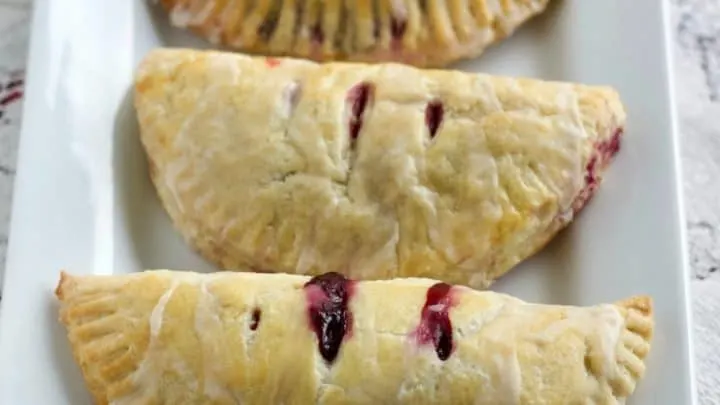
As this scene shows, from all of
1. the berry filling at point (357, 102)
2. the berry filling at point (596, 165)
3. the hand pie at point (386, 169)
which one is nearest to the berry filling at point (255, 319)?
the hand pie at point (386, 169)

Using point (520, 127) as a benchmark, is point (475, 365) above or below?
below

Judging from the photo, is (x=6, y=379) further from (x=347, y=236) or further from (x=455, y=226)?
(x=455, y=226)

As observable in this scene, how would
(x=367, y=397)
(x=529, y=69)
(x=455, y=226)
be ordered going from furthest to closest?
(x=529, y=69), (x=455, y=226), (x=367, y=397)

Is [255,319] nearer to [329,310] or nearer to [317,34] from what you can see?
[329,310]

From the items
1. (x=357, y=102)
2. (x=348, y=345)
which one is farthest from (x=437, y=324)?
(x=357, y=102)

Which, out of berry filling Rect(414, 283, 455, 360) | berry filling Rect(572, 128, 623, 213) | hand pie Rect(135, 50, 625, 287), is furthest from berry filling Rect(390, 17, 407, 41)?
berry filling Rect(414, 283, 455, 360)

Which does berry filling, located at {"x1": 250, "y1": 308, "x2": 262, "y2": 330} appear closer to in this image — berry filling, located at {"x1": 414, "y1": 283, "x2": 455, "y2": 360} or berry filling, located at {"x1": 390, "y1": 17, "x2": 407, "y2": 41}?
berry filling, located at {"x1": 414, "y1": 283, "x2": 455, "y2": 360}

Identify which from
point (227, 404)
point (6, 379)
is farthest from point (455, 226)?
point (6, 379)
